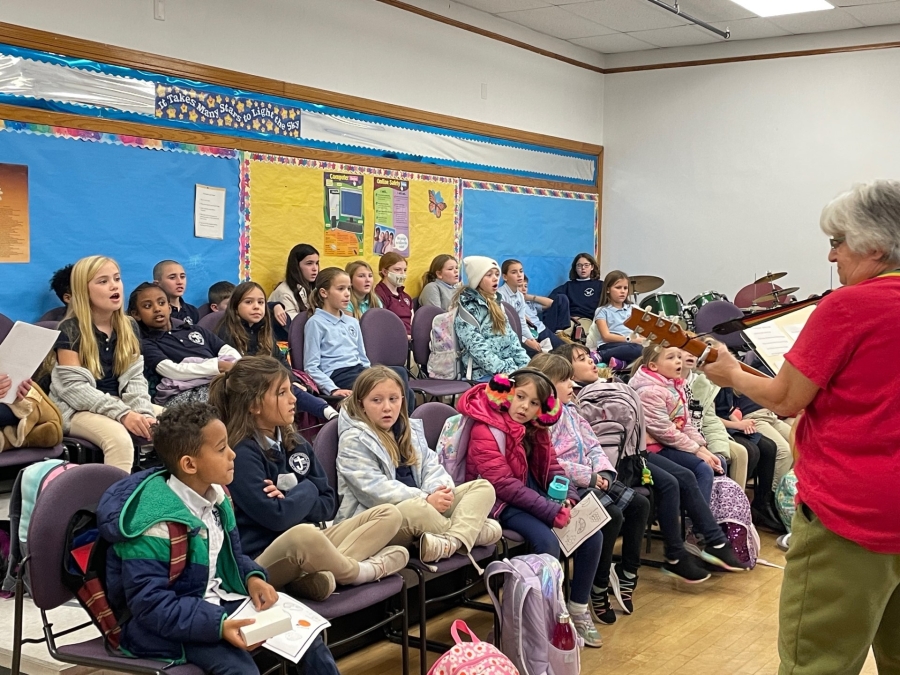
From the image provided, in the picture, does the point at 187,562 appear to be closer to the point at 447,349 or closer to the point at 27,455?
the point at 27,455

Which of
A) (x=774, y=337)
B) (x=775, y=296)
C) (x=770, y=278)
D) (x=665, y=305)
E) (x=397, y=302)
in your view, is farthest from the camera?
(x=770, y=278)

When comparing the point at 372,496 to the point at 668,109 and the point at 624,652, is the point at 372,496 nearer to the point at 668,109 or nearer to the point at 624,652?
the point at 624,652

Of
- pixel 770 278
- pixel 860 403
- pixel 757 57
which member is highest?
pixel 757 57

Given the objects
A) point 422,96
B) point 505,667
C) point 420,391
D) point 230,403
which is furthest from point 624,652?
point 422,96

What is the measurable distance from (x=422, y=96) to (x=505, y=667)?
585cm

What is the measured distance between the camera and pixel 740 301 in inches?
335

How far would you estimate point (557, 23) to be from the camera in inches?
343

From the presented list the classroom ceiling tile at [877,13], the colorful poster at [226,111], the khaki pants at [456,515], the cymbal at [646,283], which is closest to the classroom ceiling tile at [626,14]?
→ the classroom ceiling tile at [877,13]

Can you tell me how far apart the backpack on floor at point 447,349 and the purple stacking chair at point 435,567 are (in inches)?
84.0

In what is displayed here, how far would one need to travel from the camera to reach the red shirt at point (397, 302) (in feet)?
22.7

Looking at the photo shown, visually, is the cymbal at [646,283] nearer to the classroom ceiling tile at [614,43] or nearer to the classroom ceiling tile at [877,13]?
the classroom ceiling tile at [614,43]

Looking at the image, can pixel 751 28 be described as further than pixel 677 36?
No

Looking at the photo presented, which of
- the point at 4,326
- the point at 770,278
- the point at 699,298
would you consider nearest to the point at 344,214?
the point at 4,326

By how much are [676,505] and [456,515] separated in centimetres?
138
